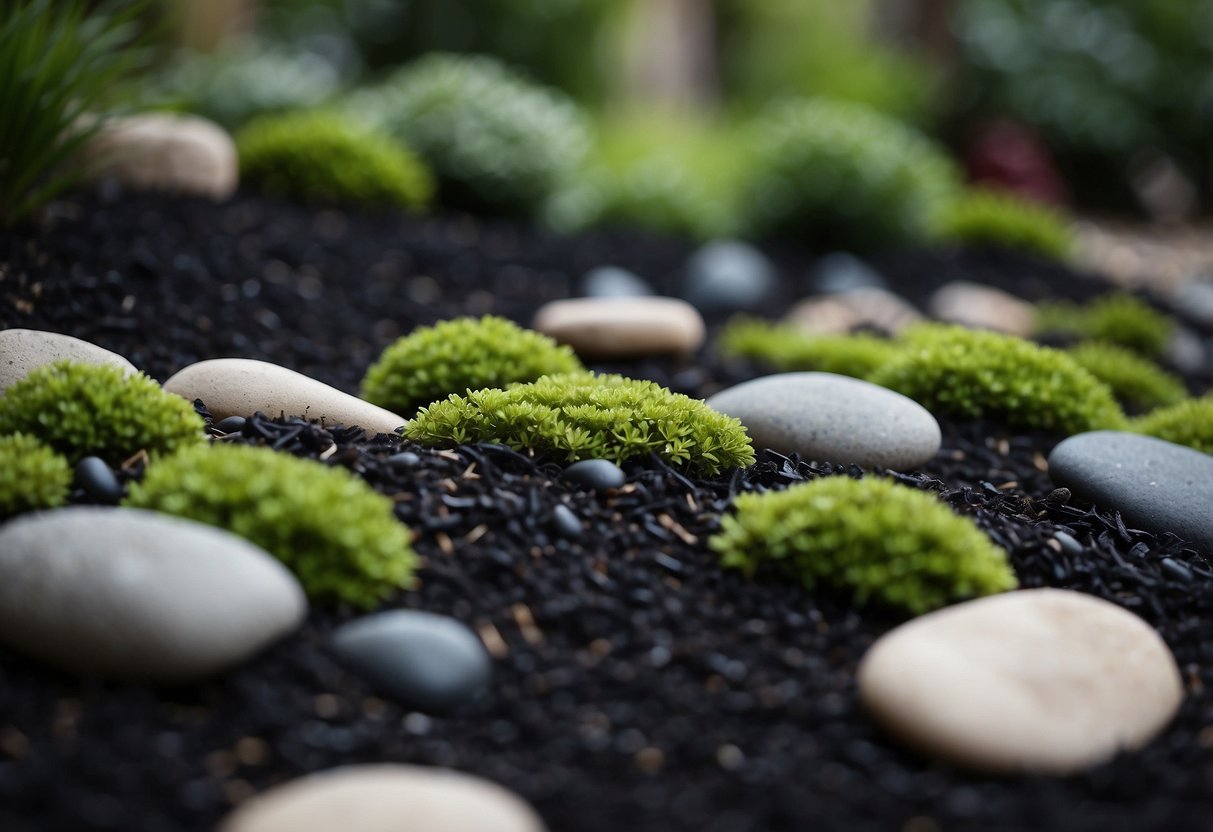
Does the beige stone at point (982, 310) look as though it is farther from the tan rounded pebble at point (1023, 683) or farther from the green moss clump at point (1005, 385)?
the tan rounded pebble at point (1023, 683)

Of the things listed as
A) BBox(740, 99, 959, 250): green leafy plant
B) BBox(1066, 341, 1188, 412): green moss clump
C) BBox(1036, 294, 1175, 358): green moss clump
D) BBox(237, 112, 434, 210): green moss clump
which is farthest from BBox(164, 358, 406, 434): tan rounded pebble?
BBox(740, 99, 959, 250): green leafy plant

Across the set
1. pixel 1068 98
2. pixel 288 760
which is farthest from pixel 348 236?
pixel 1068 98

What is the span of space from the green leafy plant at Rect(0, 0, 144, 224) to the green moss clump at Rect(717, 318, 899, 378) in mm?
3199

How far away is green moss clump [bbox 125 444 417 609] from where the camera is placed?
8.29ft

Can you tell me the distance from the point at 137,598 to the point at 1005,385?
3460 millimetres

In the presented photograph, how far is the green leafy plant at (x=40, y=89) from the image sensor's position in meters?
4.35

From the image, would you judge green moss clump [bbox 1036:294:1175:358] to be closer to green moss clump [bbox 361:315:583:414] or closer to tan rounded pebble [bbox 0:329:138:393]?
green moss clump [bbox 361:315:583:414]

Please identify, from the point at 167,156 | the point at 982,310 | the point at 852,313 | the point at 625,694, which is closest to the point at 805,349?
the point at 852,313

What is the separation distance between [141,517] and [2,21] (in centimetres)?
339

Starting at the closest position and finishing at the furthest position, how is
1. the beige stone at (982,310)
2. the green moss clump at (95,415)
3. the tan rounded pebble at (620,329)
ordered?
the green moss clump at (95,415) → the tan rounded pebble at (620,329) → the beige stone at (982,310)

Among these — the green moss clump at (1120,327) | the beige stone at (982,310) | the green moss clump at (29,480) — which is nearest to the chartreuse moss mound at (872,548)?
the green moss clump at (29,480)

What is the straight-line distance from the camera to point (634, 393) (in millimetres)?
3465

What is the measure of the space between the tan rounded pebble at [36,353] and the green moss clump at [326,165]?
124 inches

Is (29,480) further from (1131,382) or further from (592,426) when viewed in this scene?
(1131,382)
